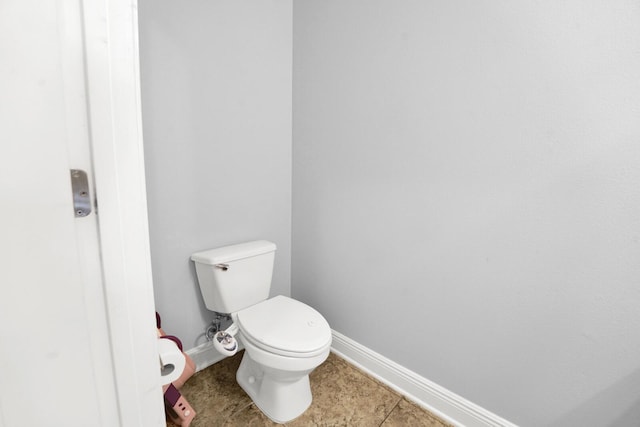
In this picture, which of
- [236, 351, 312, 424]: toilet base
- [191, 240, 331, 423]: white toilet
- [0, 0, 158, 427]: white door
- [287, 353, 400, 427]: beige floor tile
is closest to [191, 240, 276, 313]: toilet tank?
[191, 240, 331, 423]: white toilet

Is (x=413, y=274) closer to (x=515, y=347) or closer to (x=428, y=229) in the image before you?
(x=428, y=229)

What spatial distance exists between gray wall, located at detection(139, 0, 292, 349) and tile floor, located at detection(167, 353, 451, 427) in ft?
0.77

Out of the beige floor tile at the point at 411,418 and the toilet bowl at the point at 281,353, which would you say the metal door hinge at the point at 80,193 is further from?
the beige floor tile at the point at 411,418

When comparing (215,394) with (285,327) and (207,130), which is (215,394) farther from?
(207,130)

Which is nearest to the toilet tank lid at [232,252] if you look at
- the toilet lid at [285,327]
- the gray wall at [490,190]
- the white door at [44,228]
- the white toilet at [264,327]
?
the white toilet at [264,327]

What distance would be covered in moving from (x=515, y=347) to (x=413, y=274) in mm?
431

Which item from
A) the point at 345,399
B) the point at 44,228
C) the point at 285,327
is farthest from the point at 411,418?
the point at 44,228

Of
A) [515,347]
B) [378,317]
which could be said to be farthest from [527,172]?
[378,317]

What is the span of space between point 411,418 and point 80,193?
1.42 meters

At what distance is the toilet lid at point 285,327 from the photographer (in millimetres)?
1042

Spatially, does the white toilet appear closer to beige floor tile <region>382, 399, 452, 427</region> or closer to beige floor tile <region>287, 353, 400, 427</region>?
beige floor tile <region>287, 353, 400, 427</region>

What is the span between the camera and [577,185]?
838 mm

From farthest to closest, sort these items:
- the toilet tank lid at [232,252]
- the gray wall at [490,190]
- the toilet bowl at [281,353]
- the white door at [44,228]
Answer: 1. the toilet tank lid at [232,252]
2. the toilet bowl at [281,353]
3. the gray wall at [490,190]
4. the white door at [44,228]

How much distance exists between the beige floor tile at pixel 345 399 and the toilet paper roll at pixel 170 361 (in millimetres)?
719
